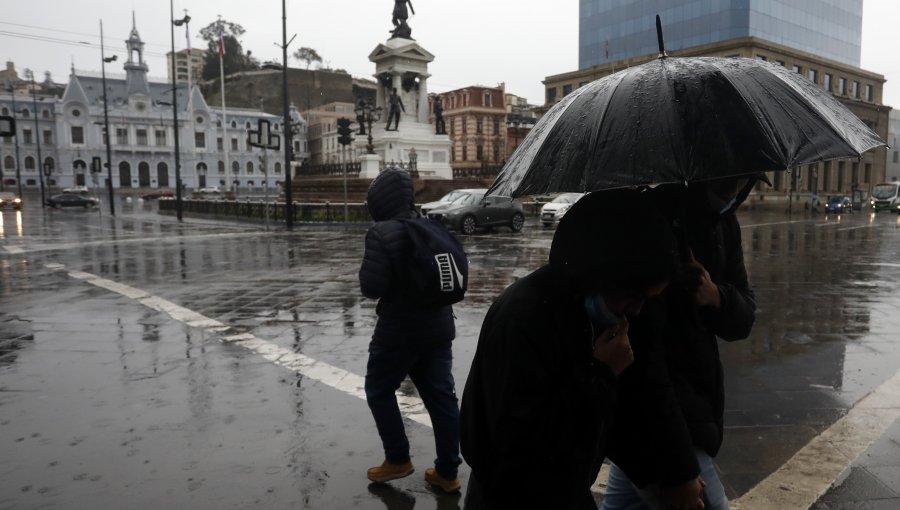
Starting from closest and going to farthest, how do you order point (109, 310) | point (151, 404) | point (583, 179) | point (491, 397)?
point (491, 397) < point (583, 179) < point (151, 404) < point (109, 310)

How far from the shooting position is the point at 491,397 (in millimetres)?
1742

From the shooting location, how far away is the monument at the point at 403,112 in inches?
1393

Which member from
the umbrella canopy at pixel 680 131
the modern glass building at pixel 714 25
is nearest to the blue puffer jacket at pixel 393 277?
the umbrella canopy at pixel 680 131

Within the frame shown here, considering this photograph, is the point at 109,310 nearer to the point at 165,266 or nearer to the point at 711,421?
the point at 165,266

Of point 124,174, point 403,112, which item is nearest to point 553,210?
point 403,112

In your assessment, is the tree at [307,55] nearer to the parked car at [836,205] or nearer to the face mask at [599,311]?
the parked car at [836,205]

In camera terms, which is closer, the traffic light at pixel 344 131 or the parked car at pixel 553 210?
the traffic light at pixel 344 131

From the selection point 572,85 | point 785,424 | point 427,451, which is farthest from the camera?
point 572,85

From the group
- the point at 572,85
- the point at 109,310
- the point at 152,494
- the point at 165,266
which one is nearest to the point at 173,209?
the point at 165,266

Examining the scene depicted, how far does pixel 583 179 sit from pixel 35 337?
732cm

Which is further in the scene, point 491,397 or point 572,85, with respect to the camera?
point 572,85

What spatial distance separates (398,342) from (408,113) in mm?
34361

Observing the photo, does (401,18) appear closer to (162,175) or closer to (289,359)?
(289,359)

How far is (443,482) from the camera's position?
3.58 meters
